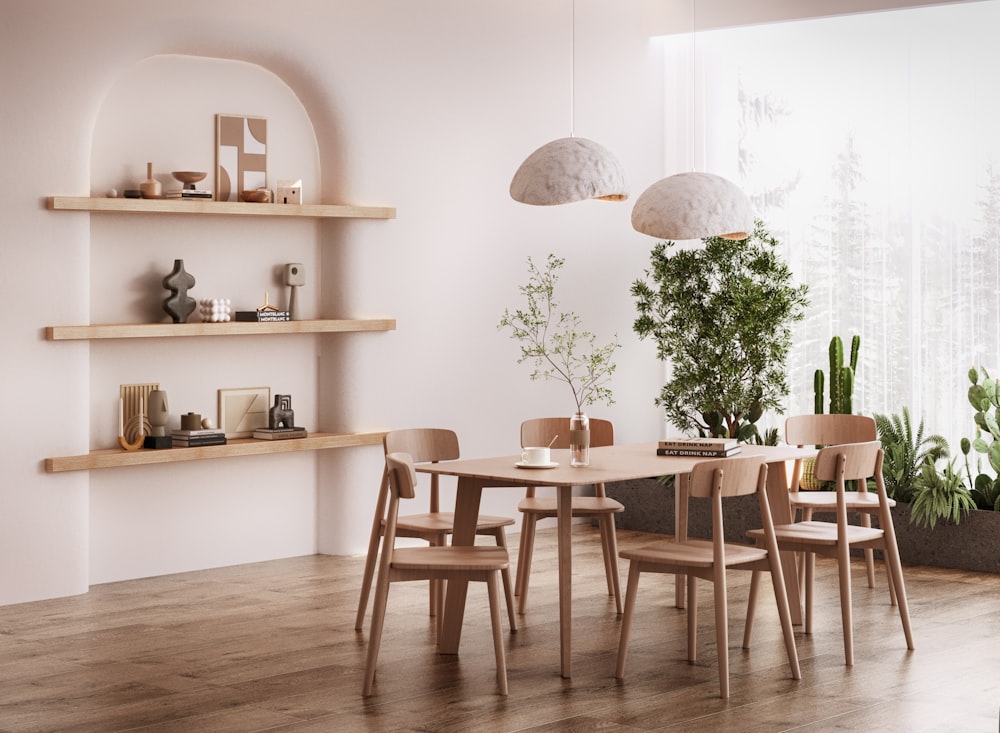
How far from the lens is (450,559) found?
449 cm

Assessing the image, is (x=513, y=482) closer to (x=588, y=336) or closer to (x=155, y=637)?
(x=155, y=637)

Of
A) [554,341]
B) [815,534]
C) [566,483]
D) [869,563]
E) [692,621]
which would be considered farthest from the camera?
[554,341]

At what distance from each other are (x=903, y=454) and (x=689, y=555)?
117 inches

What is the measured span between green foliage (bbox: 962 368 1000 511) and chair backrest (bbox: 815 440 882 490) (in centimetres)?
218

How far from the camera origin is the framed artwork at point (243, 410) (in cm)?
673

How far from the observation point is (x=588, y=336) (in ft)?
26.7

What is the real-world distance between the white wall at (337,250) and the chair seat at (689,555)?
2.72 m

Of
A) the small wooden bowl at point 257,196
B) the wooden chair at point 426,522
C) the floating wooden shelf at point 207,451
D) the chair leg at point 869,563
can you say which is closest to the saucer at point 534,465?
the wooden chair at point 426,522

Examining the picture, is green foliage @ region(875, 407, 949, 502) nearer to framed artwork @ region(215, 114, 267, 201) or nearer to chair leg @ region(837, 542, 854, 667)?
chair leg @ region(837, 542, 854, 667)

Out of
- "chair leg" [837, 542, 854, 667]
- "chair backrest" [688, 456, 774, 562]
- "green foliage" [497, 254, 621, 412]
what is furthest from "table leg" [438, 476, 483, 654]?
"green foliage" [497, 254, 621, 412]

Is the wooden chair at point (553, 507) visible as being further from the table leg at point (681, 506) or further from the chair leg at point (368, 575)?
the chair leg at point (368, 575)

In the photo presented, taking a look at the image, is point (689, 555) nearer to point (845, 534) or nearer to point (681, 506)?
point (845, 534)

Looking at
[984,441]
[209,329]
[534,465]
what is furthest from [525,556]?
[984,441]

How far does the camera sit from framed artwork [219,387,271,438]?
6729 millimetres
